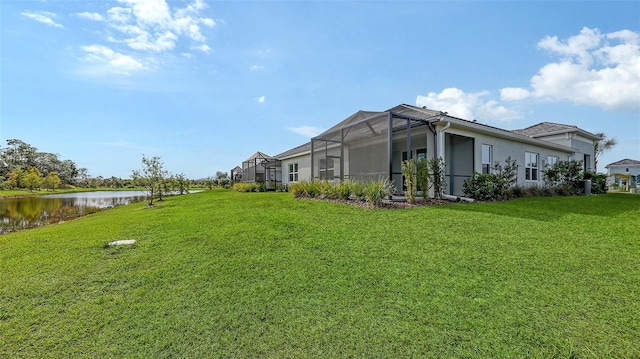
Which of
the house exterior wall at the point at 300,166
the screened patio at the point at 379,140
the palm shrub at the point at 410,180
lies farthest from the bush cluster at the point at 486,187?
the house exterior wall at the point at 300,166

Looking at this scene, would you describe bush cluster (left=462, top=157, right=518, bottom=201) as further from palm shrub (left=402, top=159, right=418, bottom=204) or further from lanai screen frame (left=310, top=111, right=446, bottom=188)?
palm shrub (left=402, top=159, right=418, bottom=204)

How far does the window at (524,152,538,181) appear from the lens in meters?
13.9

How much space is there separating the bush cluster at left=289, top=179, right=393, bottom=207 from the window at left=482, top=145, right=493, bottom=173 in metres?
5.44

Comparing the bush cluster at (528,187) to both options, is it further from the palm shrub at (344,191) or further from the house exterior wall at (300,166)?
the house exterior wall at (300,166)

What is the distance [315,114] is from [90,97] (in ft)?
38.4

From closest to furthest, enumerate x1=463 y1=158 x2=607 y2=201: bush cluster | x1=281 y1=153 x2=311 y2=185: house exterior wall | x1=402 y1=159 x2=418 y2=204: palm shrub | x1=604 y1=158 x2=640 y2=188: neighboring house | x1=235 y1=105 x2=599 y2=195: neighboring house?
x1=402 y1=159 x2=418 y2=204: palm shrub < x1=235 y1=105 x2=599 y2=195: neighboring house < x1=463 y1=158 x2=607 y2=201: bush cluster < x1=281 y1=153 x2=311 y2=185: house exterior wall < x1=604 y1=158 x2=640 y2=188: neighboring house

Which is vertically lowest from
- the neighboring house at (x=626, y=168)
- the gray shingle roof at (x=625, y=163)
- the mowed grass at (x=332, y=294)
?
the mowed grass at (x=332, y=294)

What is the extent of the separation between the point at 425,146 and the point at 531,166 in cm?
665

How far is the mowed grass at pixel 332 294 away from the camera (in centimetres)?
236

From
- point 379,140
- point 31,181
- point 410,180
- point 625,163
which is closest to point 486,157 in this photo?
point 379,140

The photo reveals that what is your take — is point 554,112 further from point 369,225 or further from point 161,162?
point 161,162

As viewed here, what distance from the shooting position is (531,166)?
14.2 metres

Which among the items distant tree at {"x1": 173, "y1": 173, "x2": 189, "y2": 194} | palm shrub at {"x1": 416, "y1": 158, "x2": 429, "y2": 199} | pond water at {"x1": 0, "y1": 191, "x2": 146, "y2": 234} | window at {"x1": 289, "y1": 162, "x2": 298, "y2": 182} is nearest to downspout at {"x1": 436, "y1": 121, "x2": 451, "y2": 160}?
palm shrub at {"x1": 416, "y1": 158, "x2": 429, "y2": 199}

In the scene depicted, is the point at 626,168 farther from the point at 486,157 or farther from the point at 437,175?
the point at 437,175
